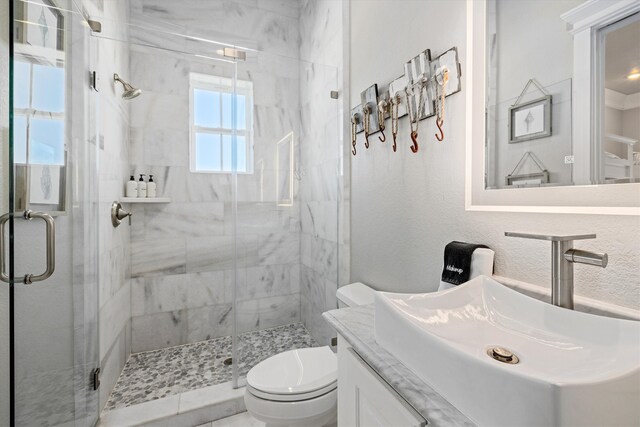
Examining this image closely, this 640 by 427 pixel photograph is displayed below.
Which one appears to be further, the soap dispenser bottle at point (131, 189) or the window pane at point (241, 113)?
the soap dispenser bottle at point (131, 189)

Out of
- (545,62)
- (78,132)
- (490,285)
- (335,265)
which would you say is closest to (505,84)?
(545,62)

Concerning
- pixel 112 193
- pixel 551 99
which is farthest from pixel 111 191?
pixel 551 99

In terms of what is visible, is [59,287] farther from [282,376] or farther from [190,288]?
[190,288]

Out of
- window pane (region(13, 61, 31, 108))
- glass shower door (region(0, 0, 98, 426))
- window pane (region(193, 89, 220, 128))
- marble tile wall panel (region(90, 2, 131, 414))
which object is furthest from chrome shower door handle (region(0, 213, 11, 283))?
window pane (region(193, 89, 220, 128))

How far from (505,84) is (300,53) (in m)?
2.23

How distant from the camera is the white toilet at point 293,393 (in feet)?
3.94

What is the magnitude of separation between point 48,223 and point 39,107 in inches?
16.9

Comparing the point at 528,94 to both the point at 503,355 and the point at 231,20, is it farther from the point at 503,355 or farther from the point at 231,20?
the point at 231,20

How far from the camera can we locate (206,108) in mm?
2408

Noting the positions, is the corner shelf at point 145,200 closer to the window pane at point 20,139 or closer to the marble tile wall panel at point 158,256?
the marble tile wall panel at point 158,256

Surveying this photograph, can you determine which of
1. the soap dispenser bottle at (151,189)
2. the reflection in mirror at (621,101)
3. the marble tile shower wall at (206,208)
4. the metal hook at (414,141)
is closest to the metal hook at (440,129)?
the metal hook at (414,141)

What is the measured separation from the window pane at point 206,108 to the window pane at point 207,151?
0.32 ft

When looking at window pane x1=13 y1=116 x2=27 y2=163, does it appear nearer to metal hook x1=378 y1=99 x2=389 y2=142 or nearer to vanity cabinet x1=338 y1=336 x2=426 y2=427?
vanity cabinet x1=338 y1=336 x2=426 y2=427

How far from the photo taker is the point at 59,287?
3.90 feet
